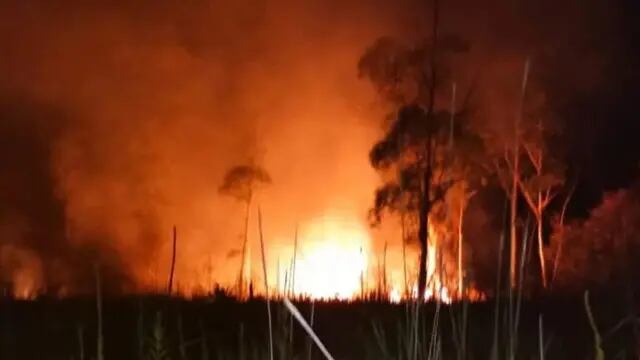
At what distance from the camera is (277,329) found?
373 cm

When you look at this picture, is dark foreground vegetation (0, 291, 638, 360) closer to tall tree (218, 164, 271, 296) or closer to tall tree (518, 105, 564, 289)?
tall tree (518, 105, 564, 289)

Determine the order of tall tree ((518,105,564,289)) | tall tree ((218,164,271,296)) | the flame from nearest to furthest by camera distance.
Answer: the flame
tall tree ((518,105,564,289))
tall tree ((218,164,271,296))

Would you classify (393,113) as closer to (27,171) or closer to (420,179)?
(420,179)

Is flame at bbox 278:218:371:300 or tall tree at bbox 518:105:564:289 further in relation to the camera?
tall tree at bbox 518:105:564:289

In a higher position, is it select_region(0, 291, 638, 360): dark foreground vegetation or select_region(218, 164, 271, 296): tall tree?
select_region(218, 164, 271, 296): tall tree

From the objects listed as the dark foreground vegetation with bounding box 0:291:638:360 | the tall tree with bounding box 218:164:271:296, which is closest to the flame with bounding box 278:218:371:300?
the tall tree with bounding box 218:164:271:296

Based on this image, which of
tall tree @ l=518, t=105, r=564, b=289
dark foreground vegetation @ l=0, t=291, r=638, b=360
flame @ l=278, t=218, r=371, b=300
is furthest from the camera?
tall tree @ l=518, t=105, r=564, b=289

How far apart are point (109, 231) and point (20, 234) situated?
5.34 ft

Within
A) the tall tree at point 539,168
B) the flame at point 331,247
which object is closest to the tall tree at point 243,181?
the flame at point 331,247

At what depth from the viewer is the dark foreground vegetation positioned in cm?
364

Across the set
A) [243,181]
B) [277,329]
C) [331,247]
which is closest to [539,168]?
[331,247]

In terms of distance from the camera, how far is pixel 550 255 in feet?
59.8

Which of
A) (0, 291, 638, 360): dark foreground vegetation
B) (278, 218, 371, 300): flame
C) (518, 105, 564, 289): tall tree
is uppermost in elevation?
(518, 105, 564, 289): tall tree

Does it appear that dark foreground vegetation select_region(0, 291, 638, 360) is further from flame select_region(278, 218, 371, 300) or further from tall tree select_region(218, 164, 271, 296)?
tall tree select_region(218, 164, 271, 296)
